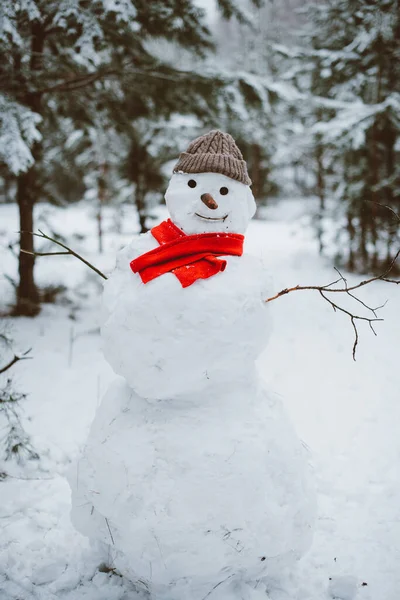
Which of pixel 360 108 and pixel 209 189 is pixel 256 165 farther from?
pixel 209 189

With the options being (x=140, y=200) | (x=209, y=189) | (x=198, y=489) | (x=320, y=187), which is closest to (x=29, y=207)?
(x=140, y=200)

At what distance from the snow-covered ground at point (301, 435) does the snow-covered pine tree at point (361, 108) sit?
83.4 inches

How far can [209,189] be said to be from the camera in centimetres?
245

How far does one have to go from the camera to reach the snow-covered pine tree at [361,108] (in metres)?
9.51

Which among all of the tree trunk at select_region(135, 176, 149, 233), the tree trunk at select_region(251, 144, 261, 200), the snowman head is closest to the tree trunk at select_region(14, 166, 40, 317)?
the tree trunk at select_region(135, 176, 149, 233)

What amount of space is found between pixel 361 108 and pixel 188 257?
9.37 meters

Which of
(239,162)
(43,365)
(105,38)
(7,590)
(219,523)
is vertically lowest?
(43,365)

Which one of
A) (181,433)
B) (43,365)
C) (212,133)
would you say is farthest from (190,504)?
(43,365)

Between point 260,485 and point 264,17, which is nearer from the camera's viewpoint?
point 260,485

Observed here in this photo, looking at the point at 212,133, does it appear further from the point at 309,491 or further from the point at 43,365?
the point at 43,365

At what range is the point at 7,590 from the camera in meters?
2.75

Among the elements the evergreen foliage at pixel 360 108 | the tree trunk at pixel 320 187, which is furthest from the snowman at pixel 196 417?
the tree trunk at pixel 320 187

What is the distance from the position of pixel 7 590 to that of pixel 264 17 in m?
31.0

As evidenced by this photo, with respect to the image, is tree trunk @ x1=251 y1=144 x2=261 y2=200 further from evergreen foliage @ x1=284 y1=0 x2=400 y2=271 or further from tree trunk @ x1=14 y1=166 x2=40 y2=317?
tree trunk @ x1=14 y1=166 x2=40 y2=317
